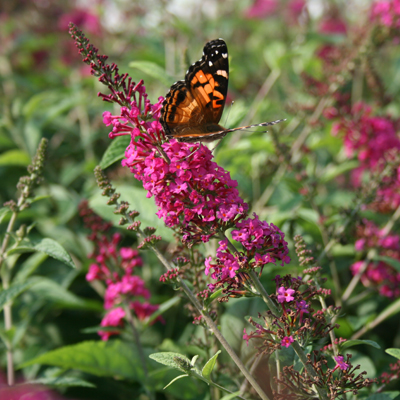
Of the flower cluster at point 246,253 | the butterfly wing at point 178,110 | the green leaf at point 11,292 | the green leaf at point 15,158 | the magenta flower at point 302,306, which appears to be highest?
the green leaf at point 15,158

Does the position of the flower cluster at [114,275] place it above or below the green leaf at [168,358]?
above

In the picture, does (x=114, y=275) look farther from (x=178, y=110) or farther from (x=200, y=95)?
(x=200, y=95)

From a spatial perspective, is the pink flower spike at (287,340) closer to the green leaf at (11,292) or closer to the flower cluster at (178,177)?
the flower cluster at (178,177)

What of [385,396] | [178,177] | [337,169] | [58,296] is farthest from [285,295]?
[337,169]

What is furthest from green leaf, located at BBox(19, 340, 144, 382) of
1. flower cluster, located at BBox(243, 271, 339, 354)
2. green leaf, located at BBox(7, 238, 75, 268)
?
flower cluster, located at BBox(243, 271, 339, 354)

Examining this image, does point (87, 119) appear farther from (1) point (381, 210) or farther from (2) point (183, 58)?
(1) point (381, 210)

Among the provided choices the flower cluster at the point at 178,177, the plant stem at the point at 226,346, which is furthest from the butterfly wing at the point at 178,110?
the plant stem at the point at 226,346

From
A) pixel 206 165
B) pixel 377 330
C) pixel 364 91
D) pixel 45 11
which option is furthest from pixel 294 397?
pixel 45 11
